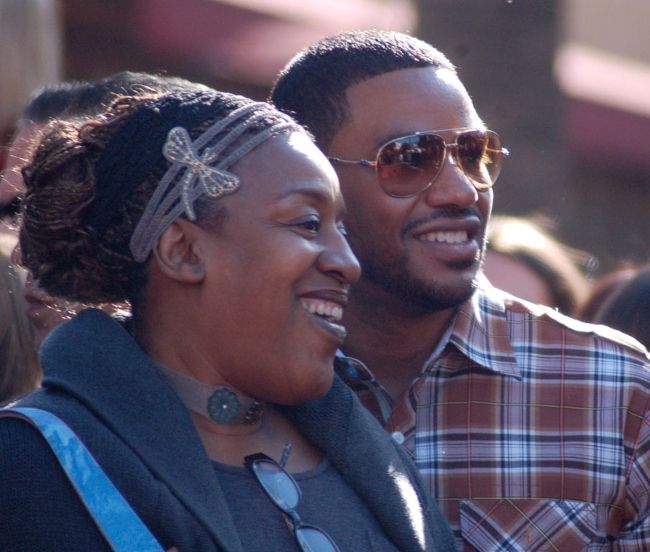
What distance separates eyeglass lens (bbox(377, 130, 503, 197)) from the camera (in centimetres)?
346

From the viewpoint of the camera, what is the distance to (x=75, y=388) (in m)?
2.37

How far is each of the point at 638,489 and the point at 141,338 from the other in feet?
4.26

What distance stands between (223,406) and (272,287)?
0.25 m

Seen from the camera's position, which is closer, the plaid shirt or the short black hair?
the plaid shirt

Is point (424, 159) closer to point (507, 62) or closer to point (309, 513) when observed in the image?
point (309, 513)

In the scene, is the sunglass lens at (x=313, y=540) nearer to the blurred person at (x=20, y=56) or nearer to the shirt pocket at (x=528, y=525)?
the shirt pocket at (x=528, y=525)

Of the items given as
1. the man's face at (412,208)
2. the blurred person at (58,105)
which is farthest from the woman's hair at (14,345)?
the man's face at (412,208)

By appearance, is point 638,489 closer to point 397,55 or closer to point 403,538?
point 403,538

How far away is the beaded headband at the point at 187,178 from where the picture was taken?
2561mm

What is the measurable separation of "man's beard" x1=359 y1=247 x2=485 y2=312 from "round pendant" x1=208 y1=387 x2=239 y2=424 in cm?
94

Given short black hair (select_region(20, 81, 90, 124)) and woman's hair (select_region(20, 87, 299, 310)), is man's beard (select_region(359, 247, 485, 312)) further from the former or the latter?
short black hair (select_region(20, 81, 90, 124))

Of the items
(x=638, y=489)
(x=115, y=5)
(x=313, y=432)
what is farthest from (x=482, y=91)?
(x=313, y=432)

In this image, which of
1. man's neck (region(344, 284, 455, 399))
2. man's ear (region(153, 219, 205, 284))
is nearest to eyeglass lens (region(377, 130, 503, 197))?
man's neck (region(344, 284, 455, 399))

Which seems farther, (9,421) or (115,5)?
(115,5)
